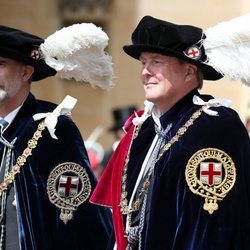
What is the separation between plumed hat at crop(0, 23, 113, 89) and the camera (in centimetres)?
634

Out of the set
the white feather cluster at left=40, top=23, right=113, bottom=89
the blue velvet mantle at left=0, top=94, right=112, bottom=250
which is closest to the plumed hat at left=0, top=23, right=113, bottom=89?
the white feather cluster at left=40, top=23, right=113, bottom=89

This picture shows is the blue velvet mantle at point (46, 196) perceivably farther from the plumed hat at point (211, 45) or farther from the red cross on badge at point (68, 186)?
the plumed hat at point (211, 45)

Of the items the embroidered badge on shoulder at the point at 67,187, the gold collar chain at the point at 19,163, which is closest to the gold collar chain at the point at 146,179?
the embroidered badge on shoulder at the point at 67,187

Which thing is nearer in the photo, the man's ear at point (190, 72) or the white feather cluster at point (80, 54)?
the man's ear at point (190, 72)

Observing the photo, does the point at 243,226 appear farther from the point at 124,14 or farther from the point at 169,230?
the point at 124,14

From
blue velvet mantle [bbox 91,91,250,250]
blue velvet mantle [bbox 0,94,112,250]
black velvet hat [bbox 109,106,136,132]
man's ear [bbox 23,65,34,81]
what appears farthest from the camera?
black velvet hat [bbox 109,106,136,132]

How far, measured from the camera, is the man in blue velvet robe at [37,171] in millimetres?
6281

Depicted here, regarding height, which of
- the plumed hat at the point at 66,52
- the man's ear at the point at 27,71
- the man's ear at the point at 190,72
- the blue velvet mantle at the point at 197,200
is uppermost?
the plumed hat at the point at 66,52

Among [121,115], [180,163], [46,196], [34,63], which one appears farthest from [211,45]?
[121,115]

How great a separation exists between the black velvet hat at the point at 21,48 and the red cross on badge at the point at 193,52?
1.08 meters

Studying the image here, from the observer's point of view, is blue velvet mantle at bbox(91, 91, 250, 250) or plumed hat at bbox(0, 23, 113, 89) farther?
plumed hat at bbox(0, 23, 113, 89)

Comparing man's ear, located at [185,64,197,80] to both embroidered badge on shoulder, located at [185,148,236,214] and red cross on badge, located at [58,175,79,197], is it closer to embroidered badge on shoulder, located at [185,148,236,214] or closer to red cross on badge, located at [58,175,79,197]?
embroidered badge on shoulder, located at [185,148,236,214]

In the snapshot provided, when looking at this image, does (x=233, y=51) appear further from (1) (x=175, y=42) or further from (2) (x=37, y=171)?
(2) (x=37, y=171)

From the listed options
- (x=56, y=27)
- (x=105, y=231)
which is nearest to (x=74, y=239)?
(x=105, y=231)
